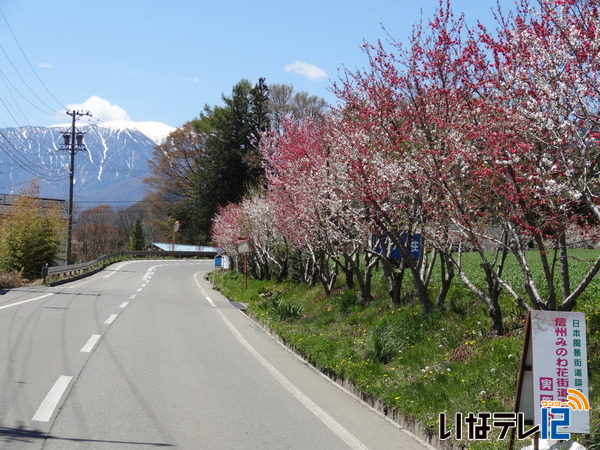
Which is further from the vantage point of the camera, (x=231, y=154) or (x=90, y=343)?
(x=231, y=154)

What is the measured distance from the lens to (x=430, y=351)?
9.81 metres

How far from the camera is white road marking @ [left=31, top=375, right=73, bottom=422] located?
656 centimetres

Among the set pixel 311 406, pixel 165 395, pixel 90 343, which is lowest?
pixel 311 406

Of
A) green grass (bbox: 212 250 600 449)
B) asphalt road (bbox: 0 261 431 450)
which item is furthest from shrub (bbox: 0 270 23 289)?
green grass (bbox: 212 250 600 449)

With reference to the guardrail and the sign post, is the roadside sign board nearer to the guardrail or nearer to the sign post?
the sign post

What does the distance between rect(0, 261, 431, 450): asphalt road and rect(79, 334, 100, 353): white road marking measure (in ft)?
0.06

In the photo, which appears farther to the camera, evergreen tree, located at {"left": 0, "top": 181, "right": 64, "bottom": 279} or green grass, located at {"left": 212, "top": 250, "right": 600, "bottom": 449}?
evergreen tree, located at {"left": 0, "top": 181, "right": 64, "bottom": 279}

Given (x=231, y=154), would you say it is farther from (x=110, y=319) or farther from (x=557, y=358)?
(x=557, y=358)

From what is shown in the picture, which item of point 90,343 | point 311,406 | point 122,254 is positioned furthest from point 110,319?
point 122,254

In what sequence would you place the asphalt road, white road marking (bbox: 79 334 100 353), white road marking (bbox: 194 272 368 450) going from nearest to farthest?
the asphalt road, white road marking (bbox: 194 272 368 450), white road marking (bbox: 79 334 100 353)

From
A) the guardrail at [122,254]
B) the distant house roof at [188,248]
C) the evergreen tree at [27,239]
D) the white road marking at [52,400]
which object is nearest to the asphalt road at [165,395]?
the white road marking at [52,400]

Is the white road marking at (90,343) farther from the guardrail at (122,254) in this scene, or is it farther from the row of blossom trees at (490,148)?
the guardrail at (122,254)

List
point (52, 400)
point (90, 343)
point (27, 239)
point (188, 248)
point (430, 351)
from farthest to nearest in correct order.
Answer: point (188, 248)
point (27, 239)
point (90, 343)
point (430, 351)
point (52, 400)

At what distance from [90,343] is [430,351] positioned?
22.7 feet
